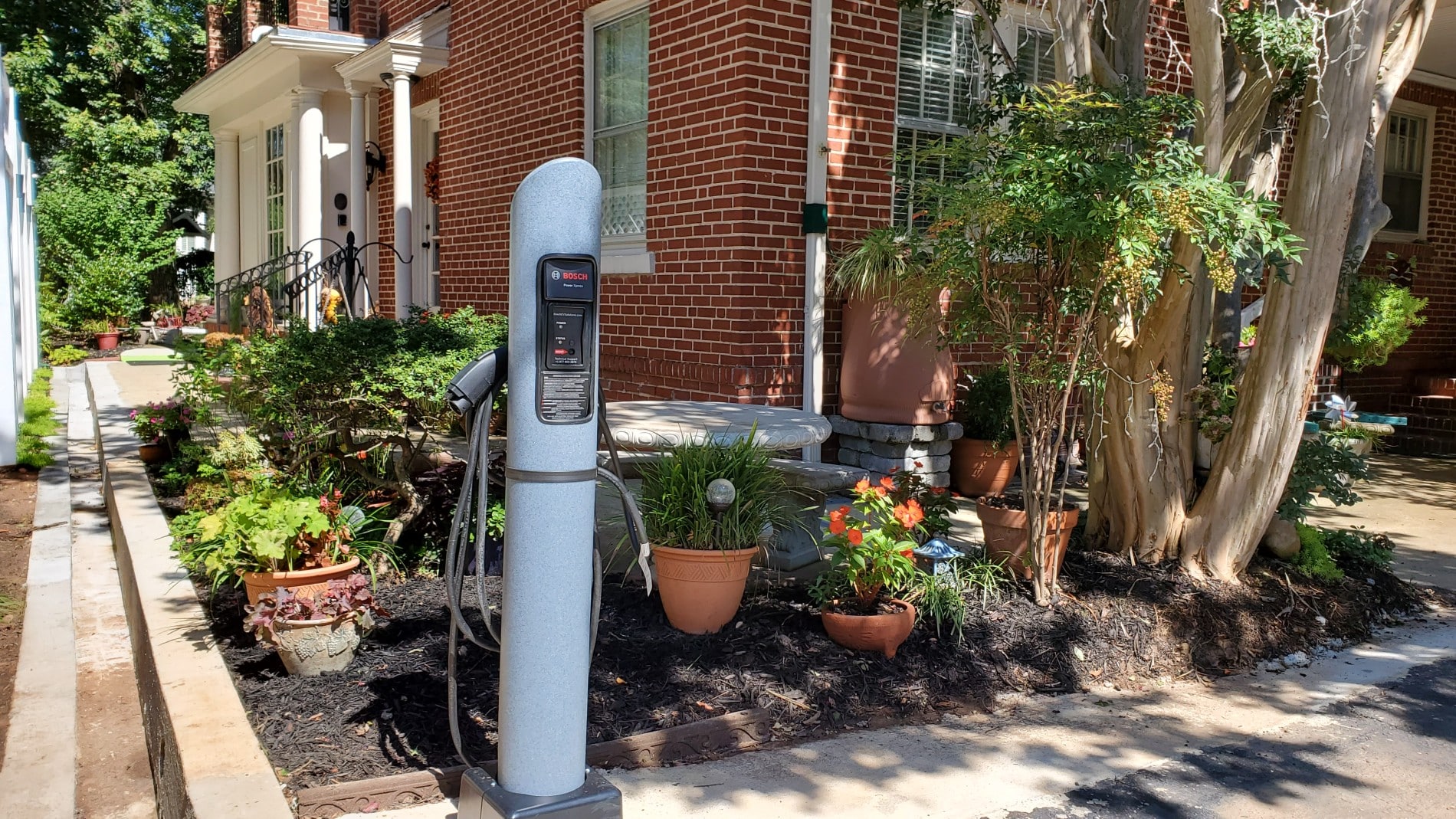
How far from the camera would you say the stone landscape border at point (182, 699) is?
2967 mm

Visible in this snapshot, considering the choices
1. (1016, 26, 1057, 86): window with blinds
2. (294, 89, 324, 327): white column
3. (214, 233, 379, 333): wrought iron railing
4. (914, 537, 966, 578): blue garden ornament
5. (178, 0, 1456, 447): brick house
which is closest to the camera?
(914, 537, 966, 578): blue garden ornament

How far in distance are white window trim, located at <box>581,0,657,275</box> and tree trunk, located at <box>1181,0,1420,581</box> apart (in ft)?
13.5

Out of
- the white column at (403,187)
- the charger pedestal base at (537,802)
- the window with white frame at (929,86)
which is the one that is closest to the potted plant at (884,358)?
the window with white frame at (929,86)

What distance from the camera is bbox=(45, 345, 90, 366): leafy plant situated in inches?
709

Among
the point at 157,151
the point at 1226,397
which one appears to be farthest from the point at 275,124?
the point at 1226,397

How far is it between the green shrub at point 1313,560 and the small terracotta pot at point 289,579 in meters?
4.31

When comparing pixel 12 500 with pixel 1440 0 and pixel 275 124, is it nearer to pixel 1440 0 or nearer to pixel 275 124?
pixel 275 124

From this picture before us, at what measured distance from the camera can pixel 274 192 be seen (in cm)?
1569

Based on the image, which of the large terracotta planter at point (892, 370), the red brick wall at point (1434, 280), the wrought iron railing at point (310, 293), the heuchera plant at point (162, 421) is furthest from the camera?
the red brick wall at point (1434, 280)

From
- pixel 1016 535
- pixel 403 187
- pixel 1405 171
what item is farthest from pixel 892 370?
pixel 1405 171

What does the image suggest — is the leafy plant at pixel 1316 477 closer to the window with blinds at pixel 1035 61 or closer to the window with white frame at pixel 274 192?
the window with blinds at pixel 1035 61

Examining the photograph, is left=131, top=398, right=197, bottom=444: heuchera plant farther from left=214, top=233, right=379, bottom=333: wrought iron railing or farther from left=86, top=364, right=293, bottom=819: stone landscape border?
left=214, top=233, right=379, bottom=333: wrought iron railing

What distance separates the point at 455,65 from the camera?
1067 centimetres

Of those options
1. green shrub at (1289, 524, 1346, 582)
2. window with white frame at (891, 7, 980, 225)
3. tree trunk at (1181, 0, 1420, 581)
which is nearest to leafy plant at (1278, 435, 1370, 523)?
green shrub at (1289, 524, 1346, 582)
